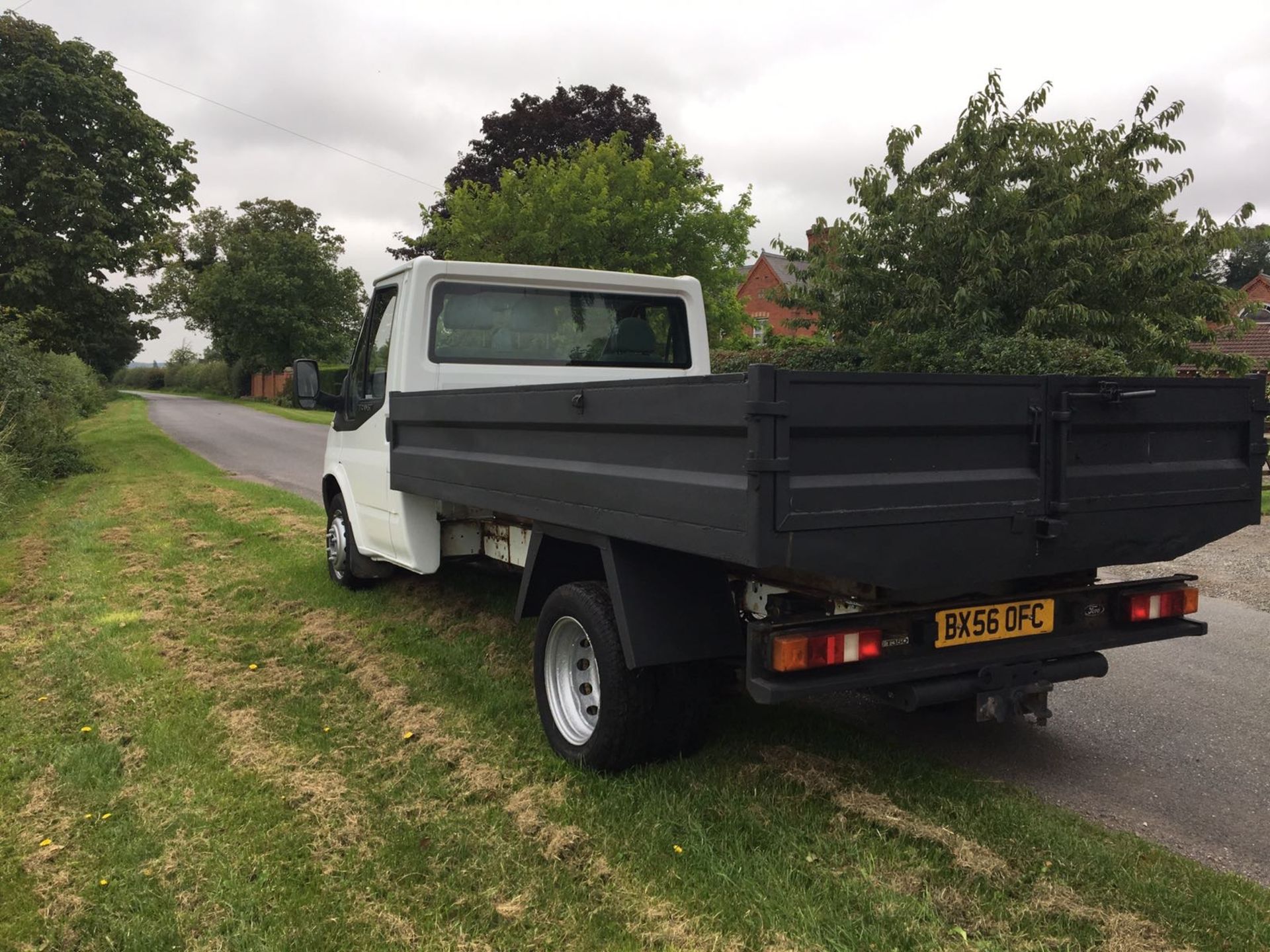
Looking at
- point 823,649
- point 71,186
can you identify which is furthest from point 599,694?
point 71,186

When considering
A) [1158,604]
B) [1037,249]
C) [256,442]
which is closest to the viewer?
[1158,604]

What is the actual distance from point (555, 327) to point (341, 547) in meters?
2.47

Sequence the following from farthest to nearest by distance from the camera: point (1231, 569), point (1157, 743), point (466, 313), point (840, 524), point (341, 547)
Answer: point (1231, 569)
point (341, 547)
point (466, 313)
point (1157, 743)
point (840, 524)

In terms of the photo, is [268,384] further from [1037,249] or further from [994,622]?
[994,622]

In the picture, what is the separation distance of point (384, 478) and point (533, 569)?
1.99 meters

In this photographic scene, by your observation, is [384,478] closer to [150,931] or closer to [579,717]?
[579,717]

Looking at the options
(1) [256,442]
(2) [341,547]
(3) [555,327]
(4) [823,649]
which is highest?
(3) [555,327]

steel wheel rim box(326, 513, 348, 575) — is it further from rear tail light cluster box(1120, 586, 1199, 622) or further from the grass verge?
rear tail light cluster box(1120, 586, 1199, 622)

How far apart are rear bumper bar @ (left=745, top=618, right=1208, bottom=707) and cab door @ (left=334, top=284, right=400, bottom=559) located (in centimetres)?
331

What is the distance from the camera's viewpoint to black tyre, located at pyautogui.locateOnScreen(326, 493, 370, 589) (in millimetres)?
6609

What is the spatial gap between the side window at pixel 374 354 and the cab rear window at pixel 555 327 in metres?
0.43

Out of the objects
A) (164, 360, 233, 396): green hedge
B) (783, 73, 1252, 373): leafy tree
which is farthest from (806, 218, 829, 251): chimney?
(164, 360, 233, 396): green hedge

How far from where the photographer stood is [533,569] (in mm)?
4047

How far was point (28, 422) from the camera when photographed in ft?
48.4
